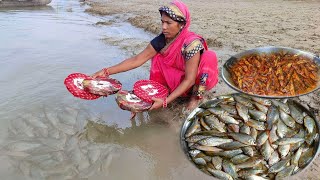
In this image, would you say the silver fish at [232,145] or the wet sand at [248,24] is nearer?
the silver fish at [232,145]

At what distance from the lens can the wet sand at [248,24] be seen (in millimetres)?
6179

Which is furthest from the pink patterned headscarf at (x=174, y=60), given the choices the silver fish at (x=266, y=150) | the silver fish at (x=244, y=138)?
the silver fish at (x=266, y=150)

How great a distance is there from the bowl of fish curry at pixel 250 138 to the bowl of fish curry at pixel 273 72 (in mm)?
146

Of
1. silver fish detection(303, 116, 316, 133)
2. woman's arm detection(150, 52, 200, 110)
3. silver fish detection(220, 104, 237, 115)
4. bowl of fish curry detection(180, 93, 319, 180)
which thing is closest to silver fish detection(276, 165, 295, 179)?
bowl of fish curry detection(180, 93, 319, 180)

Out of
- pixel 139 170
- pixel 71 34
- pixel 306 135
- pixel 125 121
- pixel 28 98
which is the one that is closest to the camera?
pixel 306 135

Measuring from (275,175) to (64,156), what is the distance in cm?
225

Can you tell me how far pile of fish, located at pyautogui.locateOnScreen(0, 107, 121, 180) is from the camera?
3301 millimetres

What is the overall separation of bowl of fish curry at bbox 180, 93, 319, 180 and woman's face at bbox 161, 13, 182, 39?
979mm

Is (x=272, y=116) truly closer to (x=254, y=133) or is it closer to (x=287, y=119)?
(x=287, y=119)

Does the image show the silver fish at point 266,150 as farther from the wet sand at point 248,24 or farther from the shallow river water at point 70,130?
the shallow river water at point 70,130

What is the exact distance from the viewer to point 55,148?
12.0ft

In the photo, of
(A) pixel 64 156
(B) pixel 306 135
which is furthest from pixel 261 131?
(A) pixel 64 156

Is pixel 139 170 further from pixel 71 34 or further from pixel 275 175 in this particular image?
pixel 71 34

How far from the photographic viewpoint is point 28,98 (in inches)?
193
